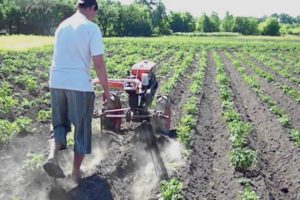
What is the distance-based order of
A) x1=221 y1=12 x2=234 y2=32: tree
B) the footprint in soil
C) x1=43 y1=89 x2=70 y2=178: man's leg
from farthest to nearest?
x1=221 y1=12 x2=234 y2=32: tree, x1=43 y1=89 x2=70 y2=178: man's leg, the footprint in soil

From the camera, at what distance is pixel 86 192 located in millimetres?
5398

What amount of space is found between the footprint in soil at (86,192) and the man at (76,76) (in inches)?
8.8

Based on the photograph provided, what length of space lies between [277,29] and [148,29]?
93.2 feet

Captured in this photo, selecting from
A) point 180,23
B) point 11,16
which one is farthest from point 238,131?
point 180,23

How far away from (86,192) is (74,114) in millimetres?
891

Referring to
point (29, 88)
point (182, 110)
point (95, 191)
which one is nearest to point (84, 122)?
point (95, 191)

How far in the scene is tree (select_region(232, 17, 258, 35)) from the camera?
327 feet

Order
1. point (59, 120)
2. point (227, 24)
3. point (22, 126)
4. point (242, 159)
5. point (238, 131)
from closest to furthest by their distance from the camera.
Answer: point (59, 120), point (242, 159), point (22, 126), point (238, 131), point (227, 24)

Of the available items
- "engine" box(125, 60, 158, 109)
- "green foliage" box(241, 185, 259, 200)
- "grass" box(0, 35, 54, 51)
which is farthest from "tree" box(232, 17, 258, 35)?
"green foliage" box(241, 185, 259, 200)

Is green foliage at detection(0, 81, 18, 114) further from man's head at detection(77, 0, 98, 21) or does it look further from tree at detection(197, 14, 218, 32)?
tree at detection(197, 14, 218, 32)

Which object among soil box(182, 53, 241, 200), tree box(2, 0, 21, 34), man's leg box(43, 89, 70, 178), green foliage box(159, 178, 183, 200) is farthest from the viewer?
tree box(2, 0, 21, 34)

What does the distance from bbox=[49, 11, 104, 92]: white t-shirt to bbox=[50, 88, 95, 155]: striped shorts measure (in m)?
0.10

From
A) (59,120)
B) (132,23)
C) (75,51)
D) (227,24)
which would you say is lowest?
(227,24)

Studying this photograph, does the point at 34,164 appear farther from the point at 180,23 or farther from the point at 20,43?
the point at 180,23
